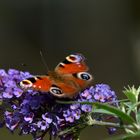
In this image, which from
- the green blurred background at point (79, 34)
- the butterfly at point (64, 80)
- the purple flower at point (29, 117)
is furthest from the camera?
the green blurred background at point (79, 34)

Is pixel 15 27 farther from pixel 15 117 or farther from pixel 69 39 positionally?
pixel 15 117

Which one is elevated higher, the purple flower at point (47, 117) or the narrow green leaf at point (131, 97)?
the purple flower at point (47, 117)

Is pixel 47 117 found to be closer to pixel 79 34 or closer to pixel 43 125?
pixel 43 125

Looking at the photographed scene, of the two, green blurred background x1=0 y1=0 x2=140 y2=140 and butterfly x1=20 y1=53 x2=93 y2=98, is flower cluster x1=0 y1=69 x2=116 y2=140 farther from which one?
green blurred background x1=0 y1=0 x2=140 y2=140

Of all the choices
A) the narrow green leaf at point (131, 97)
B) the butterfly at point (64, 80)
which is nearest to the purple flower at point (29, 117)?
the butterfly at point (64, 80)

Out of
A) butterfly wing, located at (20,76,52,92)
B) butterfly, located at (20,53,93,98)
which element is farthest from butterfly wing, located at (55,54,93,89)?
butterfly wing, located at (20,76,52,92)

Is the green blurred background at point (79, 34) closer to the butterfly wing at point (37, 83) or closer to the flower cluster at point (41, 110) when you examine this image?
the flower cluster at point (41, 110)
